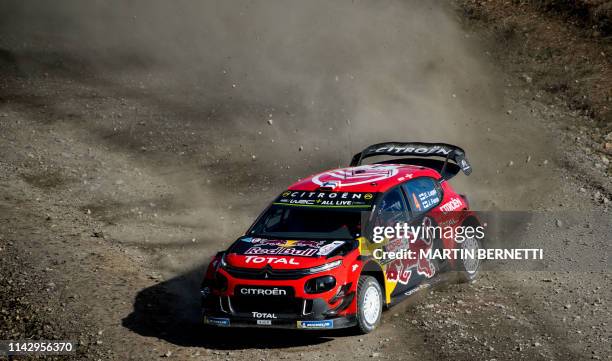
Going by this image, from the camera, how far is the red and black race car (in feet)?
29.6

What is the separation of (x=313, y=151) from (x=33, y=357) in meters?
8.43

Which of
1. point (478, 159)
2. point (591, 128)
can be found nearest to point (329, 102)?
point (478, 159)

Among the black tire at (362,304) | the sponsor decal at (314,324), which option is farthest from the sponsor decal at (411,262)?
the sponsor decal at (314,324)

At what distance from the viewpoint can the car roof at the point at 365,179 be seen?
10.4 m

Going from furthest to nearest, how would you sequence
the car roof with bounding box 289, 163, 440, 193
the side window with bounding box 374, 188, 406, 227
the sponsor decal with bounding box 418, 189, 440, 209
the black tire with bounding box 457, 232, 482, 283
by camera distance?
the black tire with bounding box 457, 232, 482, 283, the sponsor decal with bounding box 418, 189, 440, 209, the car roof with bounding box 289, 163, 440, 193, the side window with bounding box 374, 188, 406, 227

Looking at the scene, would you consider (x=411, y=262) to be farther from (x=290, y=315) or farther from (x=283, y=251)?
(x=290, y=315)

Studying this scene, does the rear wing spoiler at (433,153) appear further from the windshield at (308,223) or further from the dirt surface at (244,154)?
the windshield at (308,223)

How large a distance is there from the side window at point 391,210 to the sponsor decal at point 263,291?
1.52 metres

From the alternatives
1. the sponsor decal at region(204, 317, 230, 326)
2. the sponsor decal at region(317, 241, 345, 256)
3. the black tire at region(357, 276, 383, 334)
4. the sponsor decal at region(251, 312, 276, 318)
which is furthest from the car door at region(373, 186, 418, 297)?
the sponsor decal at region(204, 317, 230, 326)

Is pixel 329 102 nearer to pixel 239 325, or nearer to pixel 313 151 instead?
pixel 313 151

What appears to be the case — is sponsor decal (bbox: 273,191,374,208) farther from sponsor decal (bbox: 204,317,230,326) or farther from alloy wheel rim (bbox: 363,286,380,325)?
sponsor decal (bbox: 204,317,230,326)

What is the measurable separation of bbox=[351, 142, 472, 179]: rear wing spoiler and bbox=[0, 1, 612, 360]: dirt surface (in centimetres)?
152

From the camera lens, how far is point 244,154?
16422 mm

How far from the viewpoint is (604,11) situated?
2067cm
